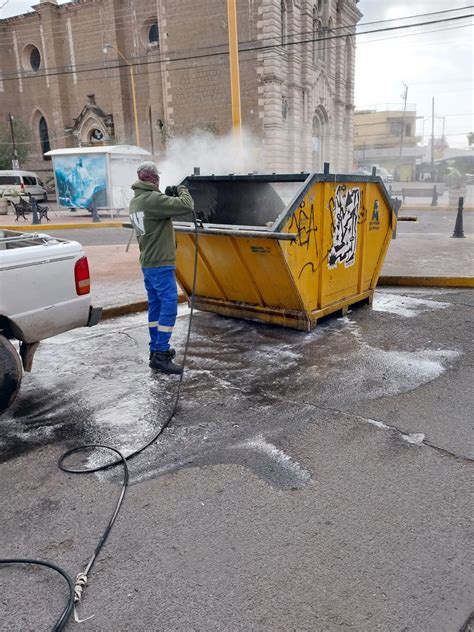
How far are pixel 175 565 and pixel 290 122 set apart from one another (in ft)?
97.4

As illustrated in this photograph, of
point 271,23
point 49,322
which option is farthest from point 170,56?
point 49,322

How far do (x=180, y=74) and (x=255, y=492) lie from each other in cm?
3071

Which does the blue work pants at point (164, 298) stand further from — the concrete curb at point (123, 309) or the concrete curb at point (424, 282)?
the concrete curb at point (424, 282)

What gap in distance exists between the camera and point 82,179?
2377cm

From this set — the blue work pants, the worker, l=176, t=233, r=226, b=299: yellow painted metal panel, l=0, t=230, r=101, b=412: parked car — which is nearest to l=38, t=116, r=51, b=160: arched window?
l=176, t=233, r=226, b=299: yellow painted metal panel

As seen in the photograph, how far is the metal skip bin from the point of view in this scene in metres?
5.54

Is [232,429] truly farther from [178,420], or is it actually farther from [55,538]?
[55,538]

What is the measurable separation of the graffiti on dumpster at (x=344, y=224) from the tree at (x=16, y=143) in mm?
36435

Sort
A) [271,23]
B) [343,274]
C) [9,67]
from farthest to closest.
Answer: [9,67] < [271,23] < [343,274]

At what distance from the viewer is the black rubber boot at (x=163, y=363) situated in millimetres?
4922

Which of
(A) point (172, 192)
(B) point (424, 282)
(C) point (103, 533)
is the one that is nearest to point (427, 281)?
(B) point (424, 282)

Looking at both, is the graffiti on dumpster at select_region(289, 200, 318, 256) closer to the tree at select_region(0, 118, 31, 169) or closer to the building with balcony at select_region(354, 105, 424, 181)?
the tree at select_region(0, 118, 31, 169)

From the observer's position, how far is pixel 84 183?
2377 cm

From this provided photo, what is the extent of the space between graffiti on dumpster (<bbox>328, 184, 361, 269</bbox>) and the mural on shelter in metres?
18.7
